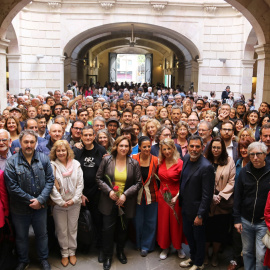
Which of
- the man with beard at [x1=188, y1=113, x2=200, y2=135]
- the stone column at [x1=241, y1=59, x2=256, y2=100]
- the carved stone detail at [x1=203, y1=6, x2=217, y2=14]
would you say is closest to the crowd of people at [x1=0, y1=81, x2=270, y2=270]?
the man with beard at [x1=188, y1=113, x2=200, y2=135]

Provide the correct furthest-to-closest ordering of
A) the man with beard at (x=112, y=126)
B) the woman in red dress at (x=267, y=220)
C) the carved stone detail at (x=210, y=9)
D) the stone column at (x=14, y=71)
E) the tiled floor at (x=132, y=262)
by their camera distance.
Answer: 1. the carved stone detail at (x=210, y=9)
2. the stone column at (x=14, y=71)
3. the man with beard at (x=112, y=126)
4. the tiled floor at (x=132, y=262)
5. the woman in red dress at (x=267, y=220)

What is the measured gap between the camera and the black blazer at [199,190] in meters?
4.08

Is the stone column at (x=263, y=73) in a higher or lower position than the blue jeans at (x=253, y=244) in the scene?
higher

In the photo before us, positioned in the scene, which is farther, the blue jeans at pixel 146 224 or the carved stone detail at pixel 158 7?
the carved stone detail at pixel 158 7

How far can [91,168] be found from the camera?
15.2 ft

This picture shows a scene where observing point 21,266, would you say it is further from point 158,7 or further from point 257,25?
point 158,7

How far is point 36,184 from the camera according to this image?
4.12 metres

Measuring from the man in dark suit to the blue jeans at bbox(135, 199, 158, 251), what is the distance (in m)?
0.53

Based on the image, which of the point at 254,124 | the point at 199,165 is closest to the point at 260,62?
the point at 254,124

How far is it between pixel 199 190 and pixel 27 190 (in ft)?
6.85

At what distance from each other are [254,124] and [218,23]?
10.1m

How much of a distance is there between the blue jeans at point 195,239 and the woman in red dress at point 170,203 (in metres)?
0.29

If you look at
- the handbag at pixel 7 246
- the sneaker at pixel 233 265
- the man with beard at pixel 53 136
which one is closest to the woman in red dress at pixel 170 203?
the sneaker at pixel 233 265

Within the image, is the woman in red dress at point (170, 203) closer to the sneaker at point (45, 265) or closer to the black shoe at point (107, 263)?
the black shoe at point (107, 263)
